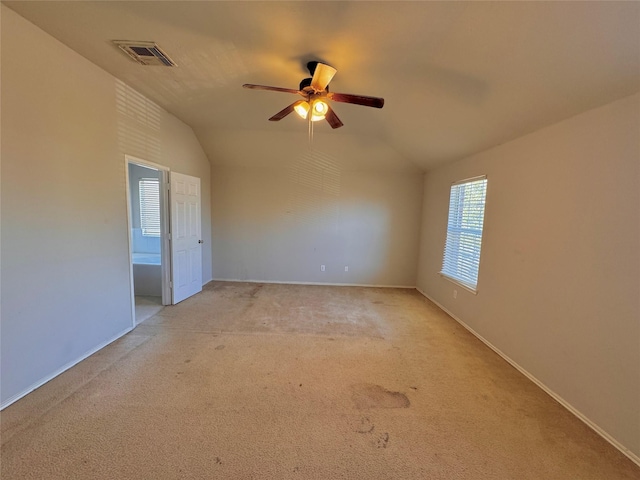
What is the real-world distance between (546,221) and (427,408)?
6.40 feet

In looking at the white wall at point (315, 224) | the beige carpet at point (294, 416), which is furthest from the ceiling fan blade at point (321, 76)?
the white wall at point (315, 224)

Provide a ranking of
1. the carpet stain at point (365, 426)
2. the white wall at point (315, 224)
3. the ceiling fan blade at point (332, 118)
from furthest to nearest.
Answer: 1. the white wall at point (315, 224)
2. the ceiling fan blade at point (332, 118)
3. the carpet stain at point (365, 426)

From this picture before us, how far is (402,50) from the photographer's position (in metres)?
2.02

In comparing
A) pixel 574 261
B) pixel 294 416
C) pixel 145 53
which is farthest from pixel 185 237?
pixel 574 261

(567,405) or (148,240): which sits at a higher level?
(148,240)

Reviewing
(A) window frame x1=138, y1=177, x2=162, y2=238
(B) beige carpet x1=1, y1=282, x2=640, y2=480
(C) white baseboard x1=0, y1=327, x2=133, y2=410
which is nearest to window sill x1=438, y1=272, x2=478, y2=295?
(B) beige carpet x1=1, y1=282, x2=640, y2=480

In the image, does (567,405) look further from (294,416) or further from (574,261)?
(294,416)

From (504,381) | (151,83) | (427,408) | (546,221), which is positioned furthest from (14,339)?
(546,221)

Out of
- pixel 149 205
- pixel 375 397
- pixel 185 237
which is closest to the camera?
pixel 375 397

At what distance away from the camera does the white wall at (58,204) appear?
1.84 meters

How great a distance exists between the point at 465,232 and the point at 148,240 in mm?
5862

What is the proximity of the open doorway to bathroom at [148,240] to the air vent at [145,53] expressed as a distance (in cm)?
109

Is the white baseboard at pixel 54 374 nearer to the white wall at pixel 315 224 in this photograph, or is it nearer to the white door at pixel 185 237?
the white door at pixel 185 237

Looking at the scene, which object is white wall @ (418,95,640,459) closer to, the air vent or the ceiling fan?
the ceiling fan
